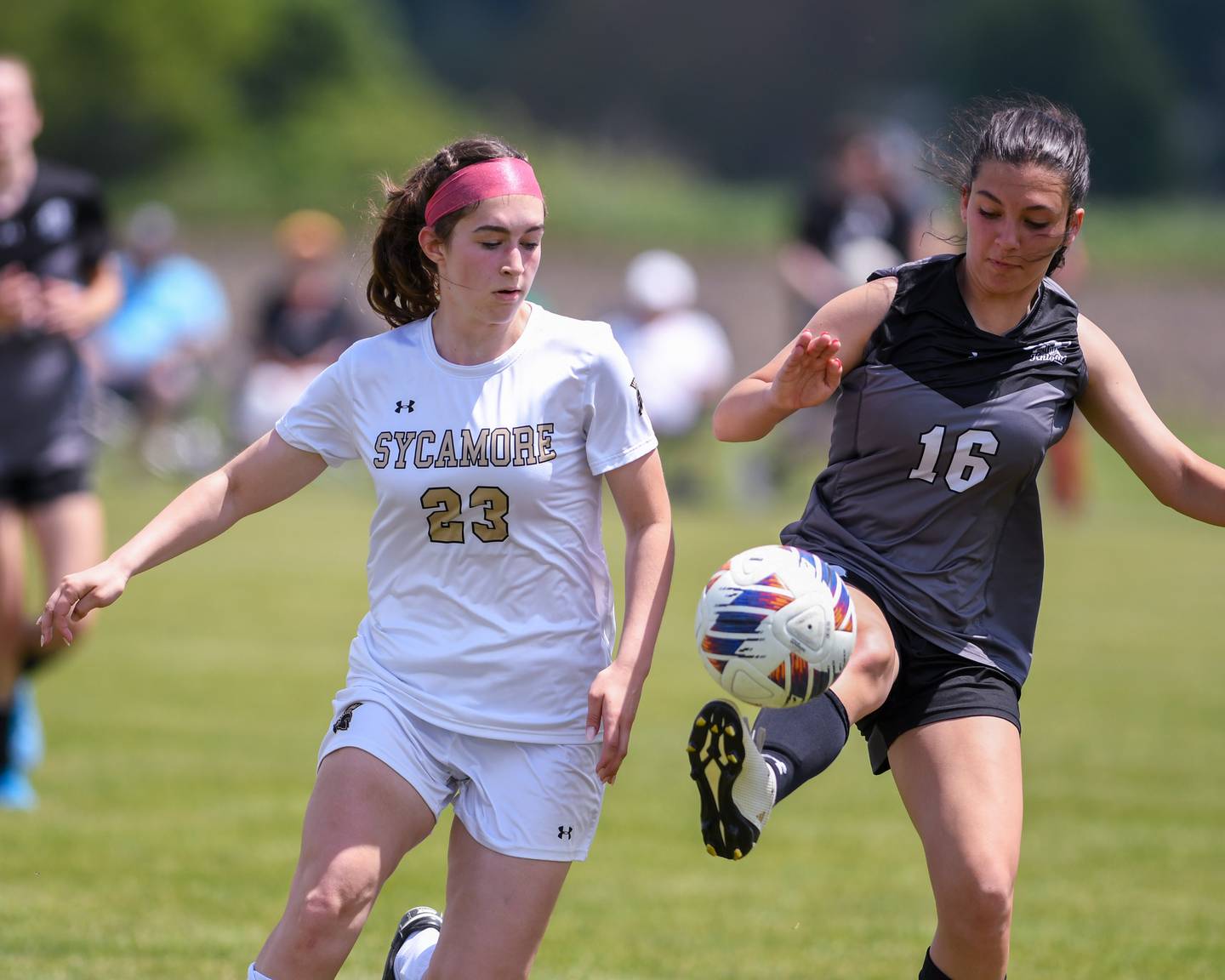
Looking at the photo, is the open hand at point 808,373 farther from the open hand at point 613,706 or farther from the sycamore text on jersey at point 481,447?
the open hand at point 613,706

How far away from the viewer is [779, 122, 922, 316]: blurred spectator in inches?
575

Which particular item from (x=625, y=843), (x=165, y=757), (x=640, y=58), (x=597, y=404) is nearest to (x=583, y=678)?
(x=597, y=404)

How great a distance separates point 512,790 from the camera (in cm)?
388

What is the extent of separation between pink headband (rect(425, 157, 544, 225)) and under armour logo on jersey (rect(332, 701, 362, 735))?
108 cm

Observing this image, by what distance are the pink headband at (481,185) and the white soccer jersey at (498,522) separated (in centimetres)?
32

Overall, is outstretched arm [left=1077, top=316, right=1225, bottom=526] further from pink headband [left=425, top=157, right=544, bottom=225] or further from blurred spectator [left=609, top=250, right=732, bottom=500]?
blurred spectator [left=609, top=250, right=732, bottom=500]

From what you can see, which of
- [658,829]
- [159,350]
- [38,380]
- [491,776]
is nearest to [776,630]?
[491,776]

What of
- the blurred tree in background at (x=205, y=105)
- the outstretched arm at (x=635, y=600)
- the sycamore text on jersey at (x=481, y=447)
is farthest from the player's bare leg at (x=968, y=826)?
the blurred tree in background at (x=205, y=105)

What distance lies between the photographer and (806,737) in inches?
155

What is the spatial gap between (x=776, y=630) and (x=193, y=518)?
130cm

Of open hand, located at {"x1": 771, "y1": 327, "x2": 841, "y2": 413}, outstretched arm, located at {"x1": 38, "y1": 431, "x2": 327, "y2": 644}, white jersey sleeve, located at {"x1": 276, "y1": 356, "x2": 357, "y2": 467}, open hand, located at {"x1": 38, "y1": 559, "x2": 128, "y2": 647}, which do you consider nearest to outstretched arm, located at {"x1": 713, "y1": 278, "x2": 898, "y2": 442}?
open hand, located at {"x1": 771, "y1": 327, "x2": 841, "y2": 413}

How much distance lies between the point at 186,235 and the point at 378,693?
94.5 feet

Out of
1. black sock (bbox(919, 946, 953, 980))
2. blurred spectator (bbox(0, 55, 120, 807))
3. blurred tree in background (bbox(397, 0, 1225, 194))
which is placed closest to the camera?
black sock (bbox(919, 946, 953, 980))

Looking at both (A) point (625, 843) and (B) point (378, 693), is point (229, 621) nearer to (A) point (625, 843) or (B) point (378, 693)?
(A) point (625, 843)
